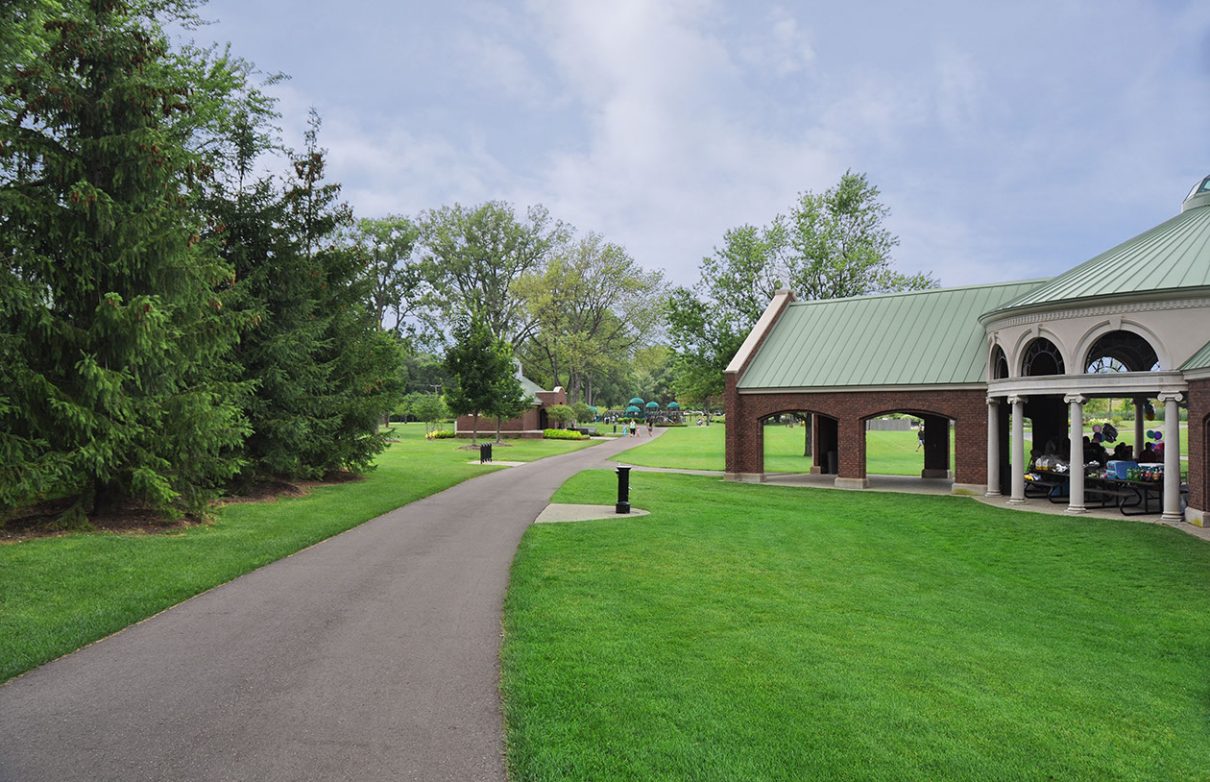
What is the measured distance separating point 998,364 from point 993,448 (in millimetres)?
2678

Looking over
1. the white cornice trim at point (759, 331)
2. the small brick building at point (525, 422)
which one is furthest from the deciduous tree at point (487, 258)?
the white cornice trim at point (759, 331)

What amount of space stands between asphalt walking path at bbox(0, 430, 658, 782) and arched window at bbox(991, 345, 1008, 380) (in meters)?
17.9

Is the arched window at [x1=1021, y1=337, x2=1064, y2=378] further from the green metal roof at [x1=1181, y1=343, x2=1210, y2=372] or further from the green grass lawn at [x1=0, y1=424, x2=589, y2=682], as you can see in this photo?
the green grass lawn at [x1=0, y1=424, x2=589, y2=682]

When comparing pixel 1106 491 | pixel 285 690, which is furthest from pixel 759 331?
pixel 285 690

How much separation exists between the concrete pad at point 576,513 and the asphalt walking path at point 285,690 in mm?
4902

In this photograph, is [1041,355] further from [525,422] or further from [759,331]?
[525,422]

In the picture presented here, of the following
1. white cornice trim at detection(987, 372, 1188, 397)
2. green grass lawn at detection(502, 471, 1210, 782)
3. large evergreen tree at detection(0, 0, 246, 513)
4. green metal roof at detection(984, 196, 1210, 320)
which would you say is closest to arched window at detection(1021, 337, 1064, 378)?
white cornice trim at detection(987, 372, 1188, 397)

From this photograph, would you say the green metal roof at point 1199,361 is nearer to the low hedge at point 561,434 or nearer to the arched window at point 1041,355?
the arched window at point 1041,355

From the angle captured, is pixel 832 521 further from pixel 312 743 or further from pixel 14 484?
pixel 14 484

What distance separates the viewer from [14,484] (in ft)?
34.9

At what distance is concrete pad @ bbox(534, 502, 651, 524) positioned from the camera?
14.8 m

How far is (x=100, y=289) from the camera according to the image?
1285 centimetres

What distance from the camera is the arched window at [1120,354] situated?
58.2ft

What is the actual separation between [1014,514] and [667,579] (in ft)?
41.2
